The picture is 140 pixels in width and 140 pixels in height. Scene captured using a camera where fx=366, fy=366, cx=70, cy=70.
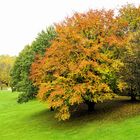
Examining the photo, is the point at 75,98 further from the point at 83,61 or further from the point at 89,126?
the point at 83,61

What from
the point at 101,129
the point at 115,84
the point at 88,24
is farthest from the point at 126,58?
the point at 101,129

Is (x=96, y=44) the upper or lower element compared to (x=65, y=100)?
upper

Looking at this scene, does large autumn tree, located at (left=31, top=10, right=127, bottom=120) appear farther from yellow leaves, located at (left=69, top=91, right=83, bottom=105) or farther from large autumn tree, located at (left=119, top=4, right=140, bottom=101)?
large autumn tree, located at (left=119, top=4, right=140, bottom=101)

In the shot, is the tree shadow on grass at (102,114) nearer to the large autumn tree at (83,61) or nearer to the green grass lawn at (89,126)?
the green grass lawn at (89,126)

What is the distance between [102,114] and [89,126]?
3.60 metres

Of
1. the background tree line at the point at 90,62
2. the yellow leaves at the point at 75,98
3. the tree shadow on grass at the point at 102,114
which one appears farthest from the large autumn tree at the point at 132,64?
the yellow leaves at the point at 75,98

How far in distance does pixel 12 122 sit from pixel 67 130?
1352cm

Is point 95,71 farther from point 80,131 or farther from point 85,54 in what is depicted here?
point 80,131

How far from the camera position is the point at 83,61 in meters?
33.4

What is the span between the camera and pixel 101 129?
3072cm

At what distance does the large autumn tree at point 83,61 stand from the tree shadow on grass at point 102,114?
1679mm

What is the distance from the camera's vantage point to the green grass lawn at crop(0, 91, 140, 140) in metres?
29.3

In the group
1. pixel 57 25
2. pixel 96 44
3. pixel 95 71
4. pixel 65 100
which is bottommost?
pixel 65 100

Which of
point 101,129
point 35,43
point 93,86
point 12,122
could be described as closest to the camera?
point 101,129
